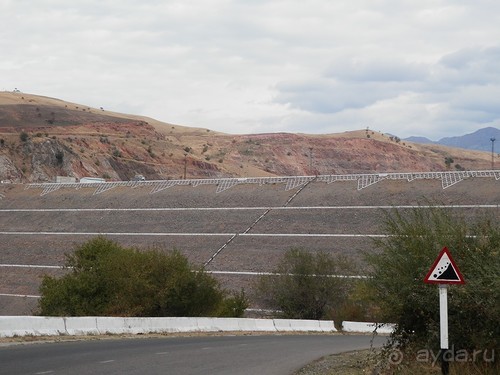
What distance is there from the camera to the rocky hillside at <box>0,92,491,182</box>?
134 meters

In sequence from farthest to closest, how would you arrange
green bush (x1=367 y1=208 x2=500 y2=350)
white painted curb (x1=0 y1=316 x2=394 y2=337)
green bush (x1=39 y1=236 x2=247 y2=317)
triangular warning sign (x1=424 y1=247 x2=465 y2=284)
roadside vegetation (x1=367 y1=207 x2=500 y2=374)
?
green bush (x1=39 y1=236 x2=247 y2=317), white painted curb (x1=0 y1=316 x2=394 y2=337), green bush (x1=367 y1=208 x2=500 y2=350), roadside vegetation (x1=367 y1=207 x2=500 y2=374), triangular warning sign (x1=424 y1=247 x2=465 y2=284)

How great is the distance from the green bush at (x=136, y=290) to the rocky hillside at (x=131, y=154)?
8090cm

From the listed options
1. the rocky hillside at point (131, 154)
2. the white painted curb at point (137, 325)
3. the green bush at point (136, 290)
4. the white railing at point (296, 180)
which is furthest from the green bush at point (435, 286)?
the rocky hillside at point (131, 154)

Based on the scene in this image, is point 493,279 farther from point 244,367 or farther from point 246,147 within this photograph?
point 246,147

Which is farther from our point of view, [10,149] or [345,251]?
[10,149]

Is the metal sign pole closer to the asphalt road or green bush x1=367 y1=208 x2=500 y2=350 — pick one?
green bush x1=367 y1=208 x2=500 y2=350

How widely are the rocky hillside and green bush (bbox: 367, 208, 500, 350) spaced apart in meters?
112

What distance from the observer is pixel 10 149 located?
433 ft

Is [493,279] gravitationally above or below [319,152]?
below

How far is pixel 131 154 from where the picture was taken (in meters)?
154

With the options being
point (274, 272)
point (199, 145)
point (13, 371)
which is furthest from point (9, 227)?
point (199, 145)

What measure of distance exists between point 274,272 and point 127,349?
39.7m

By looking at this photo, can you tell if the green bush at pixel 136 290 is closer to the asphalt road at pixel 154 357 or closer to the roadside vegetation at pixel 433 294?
the asphalt road at pixel 154 357

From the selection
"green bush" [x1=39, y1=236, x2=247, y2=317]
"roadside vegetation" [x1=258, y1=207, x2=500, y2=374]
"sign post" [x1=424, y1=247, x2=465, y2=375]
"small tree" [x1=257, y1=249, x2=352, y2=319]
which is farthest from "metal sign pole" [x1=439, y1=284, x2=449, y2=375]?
"small tree" [x1=257, y1=249, x2=352, y2=319]
